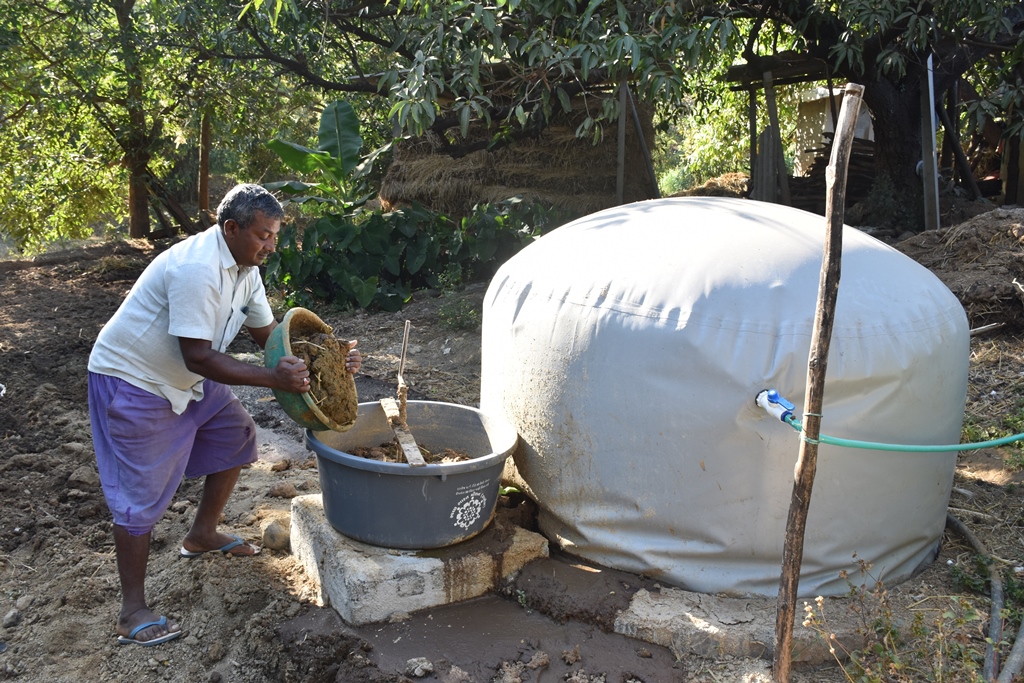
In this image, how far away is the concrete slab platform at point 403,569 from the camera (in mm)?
3162

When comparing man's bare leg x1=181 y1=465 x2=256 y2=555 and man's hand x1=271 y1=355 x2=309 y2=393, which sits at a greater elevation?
man's hand x1=271 y1=355 x2=309 y2=393

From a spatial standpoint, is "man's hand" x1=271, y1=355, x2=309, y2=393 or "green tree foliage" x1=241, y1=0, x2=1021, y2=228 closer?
"man's hand" x1=271, y1=355, x2=309, y2=393

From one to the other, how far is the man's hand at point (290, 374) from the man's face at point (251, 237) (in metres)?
0.40

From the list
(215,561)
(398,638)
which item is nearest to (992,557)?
(398,638)

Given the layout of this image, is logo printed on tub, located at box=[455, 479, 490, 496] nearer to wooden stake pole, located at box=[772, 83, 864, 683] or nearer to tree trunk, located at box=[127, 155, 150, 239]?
wooden stake pole, located at box=[772, 83, 864, 683]

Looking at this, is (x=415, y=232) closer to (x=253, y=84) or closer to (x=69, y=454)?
(x=253, y=84)

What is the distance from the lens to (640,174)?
995 centimetres

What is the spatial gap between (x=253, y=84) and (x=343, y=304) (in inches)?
138

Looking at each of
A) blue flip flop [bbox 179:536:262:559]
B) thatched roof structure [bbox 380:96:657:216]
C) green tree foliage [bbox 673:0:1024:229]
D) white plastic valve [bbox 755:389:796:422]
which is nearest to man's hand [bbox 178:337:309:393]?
blue flip flop [bbox 179:536:262:559]

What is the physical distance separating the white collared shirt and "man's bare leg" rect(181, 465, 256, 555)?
21.9 inches

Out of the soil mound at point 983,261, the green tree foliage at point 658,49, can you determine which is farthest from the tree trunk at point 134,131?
the soil mound at point 983,261

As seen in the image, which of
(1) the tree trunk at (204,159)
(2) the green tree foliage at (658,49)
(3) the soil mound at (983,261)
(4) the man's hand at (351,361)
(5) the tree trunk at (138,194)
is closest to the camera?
(4) the man's hand at (351,361)

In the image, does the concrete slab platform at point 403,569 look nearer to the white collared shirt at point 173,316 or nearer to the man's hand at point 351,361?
the man's hand at point 351,361

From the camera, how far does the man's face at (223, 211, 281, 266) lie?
3.06m
